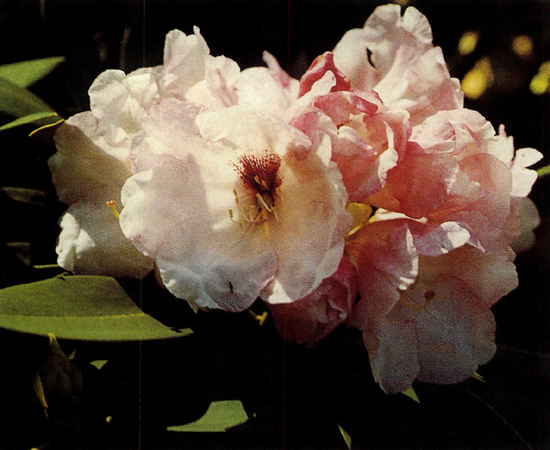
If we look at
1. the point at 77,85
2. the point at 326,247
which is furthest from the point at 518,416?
the point at 77,85

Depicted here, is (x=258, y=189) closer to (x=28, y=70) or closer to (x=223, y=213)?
(x=223, y=213)

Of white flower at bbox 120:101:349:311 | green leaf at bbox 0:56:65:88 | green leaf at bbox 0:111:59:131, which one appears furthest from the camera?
green leaf at bbox 0:56:65:88

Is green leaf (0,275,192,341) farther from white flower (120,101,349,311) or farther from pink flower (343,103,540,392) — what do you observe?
pink flower (343,103,540,392)

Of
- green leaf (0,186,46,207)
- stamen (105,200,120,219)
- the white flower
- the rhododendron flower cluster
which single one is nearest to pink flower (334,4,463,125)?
the rhododendron flower cluster

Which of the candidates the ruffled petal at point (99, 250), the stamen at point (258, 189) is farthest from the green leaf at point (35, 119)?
the stamen at point (258, 189)

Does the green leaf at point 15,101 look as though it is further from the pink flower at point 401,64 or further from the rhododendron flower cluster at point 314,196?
the pink flower at point 401,64

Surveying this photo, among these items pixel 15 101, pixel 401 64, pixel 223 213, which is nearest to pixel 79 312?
pixel 223 213

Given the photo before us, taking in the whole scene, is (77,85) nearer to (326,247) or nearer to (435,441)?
(326,247)


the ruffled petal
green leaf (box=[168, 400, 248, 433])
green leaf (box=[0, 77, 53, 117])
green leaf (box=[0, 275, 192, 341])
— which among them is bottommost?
green leaf (box=[168, 400, 248, 433])
